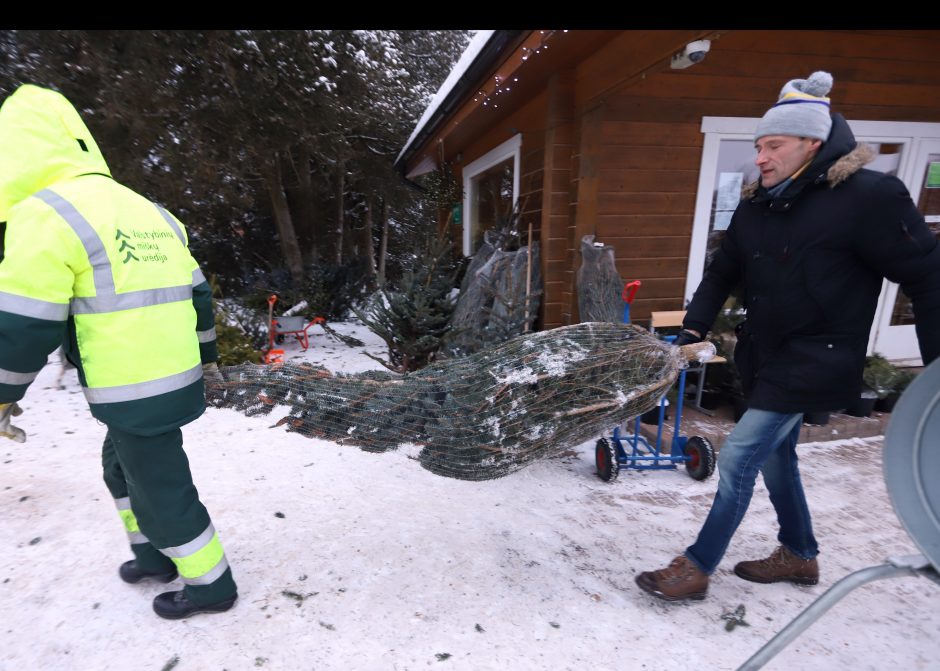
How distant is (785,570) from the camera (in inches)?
85.5

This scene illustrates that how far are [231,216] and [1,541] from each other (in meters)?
12.1

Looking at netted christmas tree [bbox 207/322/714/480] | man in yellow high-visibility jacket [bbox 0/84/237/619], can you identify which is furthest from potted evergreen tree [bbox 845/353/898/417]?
man in yellow high-visibility jacket [bbox 0/84/237/619]

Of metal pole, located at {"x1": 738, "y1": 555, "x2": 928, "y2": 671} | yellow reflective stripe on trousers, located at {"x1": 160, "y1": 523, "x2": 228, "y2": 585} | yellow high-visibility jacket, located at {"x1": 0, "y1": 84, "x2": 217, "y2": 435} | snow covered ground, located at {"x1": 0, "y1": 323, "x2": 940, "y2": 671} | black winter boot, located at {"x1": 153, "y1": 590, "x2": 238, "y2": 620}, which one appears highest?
yellow high-visibility jacket, located at {"x1": 0, "y1": 84, "x2": 217, "y2": 435}

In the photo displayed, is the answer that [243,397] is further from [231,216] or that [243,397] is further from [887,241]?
[231,216]

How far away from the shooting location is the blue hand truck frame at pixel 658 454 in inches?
119

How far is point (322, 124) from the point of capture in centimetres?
780

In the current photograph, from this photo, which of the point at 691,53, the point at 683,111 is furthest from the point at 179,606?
the point at 683,111

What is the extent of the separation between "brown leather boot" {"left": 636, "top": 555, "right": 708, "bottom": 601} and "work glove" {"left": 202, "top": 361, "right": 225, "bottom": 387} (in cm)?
212

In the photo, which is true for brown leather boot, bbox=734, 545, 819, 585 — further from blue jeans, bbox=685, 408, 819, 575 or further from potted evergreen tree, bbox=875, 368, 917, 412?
potted evergreen tree, bbox=875, 368, 917, 412

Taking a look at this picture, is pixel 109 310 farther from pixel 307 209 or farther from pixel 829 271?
pixel 307 209

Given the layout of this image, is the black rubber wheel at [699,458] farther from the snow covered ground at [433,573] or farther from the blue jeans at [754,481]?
the blue jeans at [754,481]

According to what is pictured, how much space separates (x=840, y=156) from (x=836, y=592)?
1418mm

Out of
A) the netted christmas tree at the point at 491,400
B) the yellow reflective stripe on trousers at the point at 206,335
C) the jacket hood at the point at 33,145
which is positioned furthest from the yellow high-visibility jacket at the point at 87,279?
the netted christmas tree at the point at 491,400

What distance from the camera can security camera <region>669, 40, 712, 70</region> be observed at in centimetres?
287
